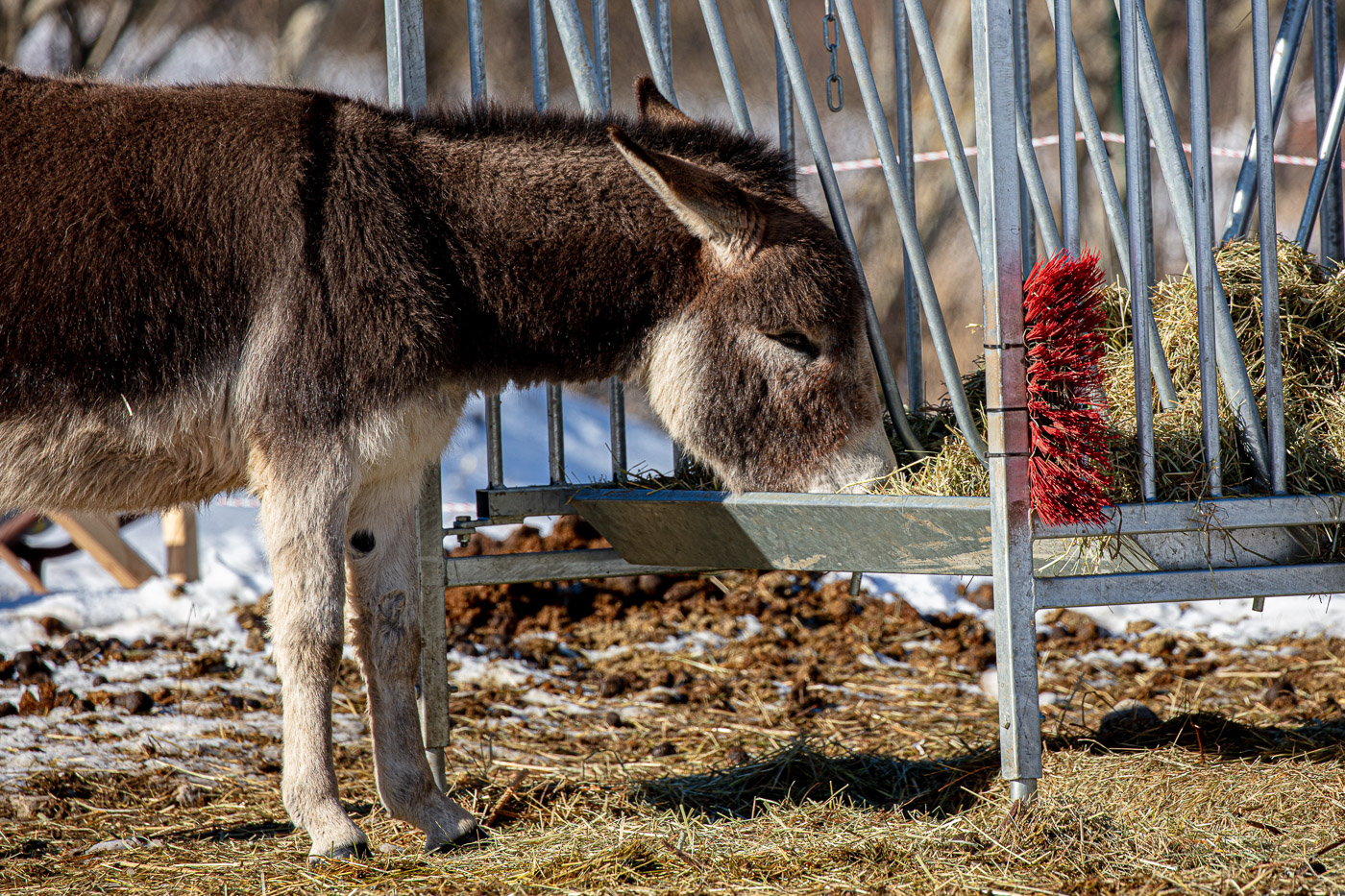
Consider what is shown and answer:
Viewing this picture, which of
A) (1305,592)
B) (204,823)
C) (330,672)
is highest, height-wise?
(1305,592)

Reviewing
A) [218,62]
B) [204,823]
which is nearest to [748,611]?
[204,823]

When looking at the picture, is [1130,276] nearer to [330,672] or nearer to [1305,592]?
[1305,592]

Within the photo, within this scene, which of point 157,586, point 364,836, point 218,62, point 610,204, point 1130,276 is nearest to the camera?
point 1130,276

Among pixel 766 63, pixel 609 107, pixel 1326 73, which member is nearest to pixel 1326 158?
pixel 1326 73

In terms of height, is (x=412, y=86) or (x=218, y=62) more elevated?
(x=218, y=62)

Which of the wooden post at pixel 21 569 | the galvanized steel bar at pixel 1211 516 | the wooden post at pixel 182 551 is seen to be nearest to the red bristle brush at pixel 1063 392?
the galvanized steel bar at pixel 1211 516

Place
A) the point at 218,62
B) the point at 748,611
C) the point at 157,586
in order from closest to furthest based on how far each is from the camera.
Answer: the point at 748,611
the point at 157,586
the point at 218,62

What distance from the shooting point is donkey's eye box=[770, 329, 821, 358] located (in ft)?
10.1

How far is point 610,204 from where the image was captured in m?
3.05

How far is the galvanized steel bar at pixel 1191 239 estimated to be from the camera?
8.54 feet

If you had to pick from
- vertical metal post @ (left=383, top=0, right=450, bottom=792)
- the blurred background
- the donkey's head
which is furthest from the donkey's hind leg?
the blurred background

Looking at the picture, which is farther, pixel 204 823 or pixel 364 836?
pixel 204 823

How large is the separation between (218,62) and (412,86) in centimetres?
1153

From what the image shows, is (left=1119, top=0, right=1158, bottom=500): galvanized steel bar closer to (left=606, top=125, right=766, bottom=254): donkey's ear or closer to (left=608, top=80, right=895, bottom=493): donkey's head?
(left=608, top=80, right=895, bottom=493): donkey's head
